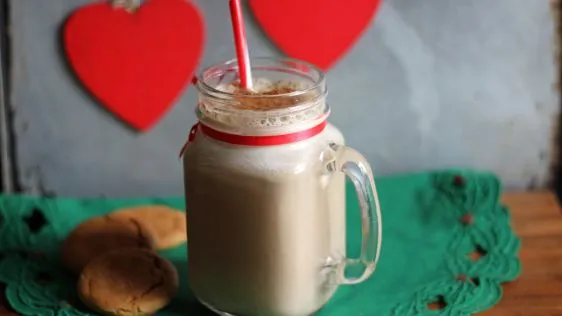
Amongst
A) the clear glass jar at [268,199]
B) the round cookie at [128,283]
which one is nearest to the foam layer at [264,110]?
the clear glass jar at [268,199]

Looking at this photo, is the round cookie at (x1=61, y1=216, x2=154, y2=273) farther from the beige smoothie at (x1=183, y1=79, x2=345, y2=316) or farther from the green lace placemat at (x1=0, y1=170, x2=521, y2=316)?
the beige smoothie at (x1=183, y1=79, x2=345, y2=316)

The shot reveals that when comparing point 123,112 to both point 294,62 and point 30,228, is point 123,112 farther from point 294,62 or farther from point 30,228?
point 294,62

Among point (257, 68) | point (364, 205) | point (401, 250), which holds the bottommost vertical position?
point (401, 250)

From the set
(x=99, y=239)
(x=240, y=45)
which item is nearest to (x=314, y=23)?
(x=240, y=45)

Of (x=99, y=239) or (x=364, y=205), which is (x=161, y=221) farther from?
(x=364, y=205)

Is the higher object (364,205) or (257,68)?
(257,68)

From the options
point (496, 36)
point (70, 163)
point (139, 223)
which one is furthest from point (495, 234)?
point (70, 163)
